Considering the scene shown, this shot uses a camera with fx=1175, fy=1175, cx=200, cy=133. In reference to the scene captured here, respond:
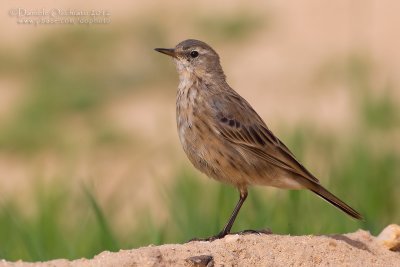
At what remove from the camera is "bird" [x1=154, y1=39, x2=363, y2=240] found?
6879mm

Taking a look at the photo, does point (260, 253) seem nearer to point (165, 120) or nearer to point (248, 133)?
point (248, 133)

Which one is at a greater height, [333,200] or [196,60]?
[196,60]

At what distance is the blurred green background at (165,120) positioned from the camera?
745 cm

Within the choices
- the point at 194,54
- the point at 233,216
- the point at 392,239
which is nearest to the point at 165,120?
the point at 194,54

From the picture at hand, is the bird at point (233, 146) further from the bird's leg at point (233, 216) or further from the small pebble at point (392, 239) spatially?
the small pebble at point (392, 239)

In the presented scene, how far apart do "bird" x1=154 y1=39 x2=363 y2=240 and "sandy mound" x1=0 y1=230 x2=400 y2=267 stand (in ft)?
2.83

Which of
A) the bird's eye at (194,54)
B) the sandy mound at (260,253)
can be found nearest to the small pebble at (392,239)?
the sandy mound at (260,253)

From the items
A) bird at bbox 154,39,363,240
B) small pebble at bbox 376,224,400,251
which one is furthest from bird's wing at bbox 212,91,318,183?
small pebble at bbox 376,224,400,251

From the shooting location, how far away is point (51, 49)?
1612 centimetres

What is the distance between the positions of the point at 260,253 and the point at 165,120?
7.18 metres

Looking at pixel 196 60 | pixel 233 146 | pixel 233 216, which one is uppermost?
pixel 196 60

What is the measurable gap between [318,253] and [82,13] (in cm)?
1060

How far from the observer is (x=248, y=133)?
7125mm

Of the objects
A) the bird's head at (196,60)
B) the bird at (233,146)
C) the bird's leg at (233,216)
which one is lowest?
the bird's leg at (233,216)
